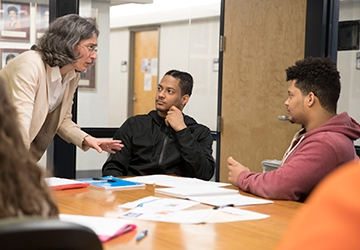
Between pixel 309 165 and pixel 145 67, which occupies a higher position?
pixel 145 67

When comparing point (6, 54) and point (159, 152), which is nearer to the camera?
point (159, 152)

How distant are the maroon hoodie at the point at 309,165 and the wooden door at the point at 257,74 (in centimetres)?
198

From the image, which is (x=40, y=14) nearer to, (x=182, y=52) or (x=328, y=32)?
(x=328, y=32)

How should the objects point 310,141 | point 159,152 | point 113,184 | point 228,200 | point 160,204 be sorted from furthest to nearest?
1. point 159,152
2. point 113,184
3. point 310,141
4. point 228,200
5. point 160,204

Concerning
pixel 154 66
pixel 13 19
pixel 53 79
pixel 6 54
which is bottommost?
pixel 53 79

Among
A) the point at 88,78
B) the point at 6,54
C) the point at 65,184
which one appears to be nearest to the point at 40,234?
the point at 65,184

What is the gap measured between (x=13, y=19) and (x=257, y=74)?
78.6 inches

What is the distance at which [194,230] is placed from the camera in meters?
1.59

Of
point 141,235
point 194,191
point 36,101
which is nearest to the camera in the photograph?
point 141,235

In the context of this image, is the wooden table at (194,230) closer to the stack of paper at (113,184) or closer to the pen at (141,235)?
the pen at (141,235)

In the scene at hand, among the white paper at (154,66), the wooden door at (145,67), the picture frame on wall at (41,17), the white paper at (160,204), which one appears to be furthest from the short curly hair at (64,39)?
the white paper at (154,66)

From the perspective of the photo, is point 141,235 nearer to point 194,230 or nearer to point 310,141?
point 194,230

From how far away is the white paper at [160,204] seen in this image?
189 centimetres

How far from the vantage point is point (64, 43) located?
2.91 metres
